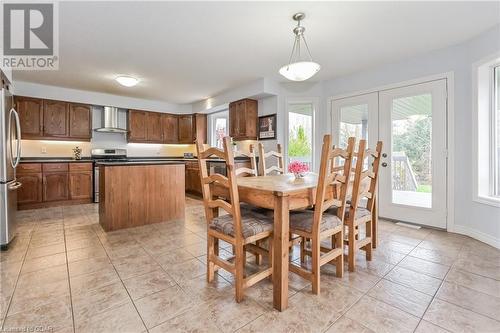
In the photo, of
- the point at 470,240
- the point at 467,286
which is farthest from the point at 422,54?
the point at 467,286

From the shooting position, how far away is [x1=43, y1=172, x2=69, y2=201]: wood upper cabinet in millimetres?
4508

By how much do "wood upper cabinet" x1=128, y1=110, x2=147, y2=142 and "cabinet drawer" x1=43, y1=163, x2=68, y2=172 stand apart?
150 cm

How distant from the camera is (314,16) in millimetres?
2373

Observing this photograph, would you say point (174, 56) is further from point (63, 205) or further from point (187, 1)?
point (63, 205)

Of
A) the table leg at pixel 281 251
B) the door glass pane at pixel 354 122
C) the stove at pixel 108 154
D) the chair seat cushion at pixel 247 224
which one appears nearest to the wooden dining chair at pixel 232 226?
the chair seat cushion at pixel 247 224

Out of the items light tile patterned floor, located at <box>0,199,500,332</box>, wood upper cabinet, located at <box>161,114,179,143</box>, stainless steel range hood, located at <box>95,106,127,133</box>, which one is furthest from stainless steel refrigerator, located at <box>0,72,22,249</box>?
wood upper cabinet, located at <box>161,114,179,143</box>

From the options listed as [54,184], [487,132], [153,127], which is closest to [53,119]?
[54,184]

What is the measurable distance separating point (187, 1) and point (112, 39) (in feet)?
4.25

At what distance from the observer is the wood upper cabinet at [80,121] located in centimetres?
504

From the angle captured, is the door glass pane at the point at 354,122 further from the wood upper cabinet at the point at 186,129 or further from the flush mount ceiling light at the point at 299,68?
the wood upper cabinet at the point at 186,129

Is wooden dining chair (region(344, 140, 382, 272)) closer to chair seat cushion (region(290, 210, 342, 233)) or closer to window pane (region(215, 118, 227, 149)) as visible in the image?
chair seat cushion (region(290, 210, 342, 233))

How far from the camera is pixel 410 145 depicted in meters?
3.44

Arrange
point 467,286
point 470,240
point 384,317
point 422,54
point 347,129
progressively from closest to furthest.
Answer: point 384,317 → point 467,286 → point 470,240 → point 422,54 → point 347,129

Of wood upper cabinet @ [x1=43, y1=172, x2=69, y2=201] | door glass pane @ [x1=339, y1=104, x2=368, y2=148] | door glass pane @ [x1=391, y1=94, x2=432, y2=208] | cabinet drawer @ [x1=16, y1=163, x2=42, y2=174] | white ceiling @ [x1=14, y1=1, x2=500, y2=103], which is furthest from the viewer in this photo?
wood upper cabinet @ [x1=43, y1=172, x2=69, y2=201]
